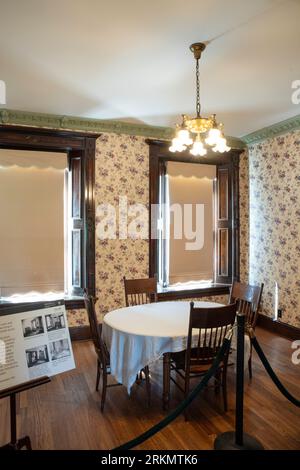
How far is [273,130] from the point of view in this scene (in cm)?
446

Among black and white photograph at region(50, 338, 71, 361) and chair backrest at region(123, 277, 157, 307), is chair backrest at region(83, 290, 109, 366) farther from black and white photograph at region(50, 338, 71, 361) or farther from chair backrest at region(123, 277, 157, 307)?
chair backrest at region(123, 277, 157, 307)

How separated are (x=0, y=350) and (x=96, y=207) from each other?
8.83ft

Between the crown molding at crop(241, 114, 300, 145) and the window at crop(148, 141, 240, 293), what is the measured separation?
0.95 ft

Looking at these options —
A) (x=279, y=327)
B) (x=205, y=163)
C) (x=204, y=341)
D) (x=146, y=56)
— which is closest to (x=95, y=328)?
(x=204, y=341)

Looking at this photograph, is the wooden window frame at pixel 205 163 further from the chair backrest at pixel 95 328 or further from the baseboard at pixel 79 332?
the chair backrest at pixel 95 328

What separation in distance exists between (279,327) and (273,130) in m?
2.78

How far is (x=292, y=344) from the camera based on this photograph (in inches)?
160

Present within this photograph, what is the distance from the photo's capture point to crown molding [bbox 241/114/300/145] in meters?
4.14

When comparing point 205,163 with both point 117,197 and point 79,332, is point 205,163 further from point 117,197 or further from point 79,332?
point 79,332

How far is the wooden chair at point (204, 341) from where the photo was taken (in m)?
2.34

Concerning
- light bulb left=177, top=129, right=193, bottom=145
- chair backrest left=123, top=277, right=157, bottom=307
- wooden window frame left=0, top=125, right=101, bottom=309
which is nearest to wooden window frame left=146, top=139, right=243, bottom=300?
chair backrest left=123, top=277, right=157, bottom=307
